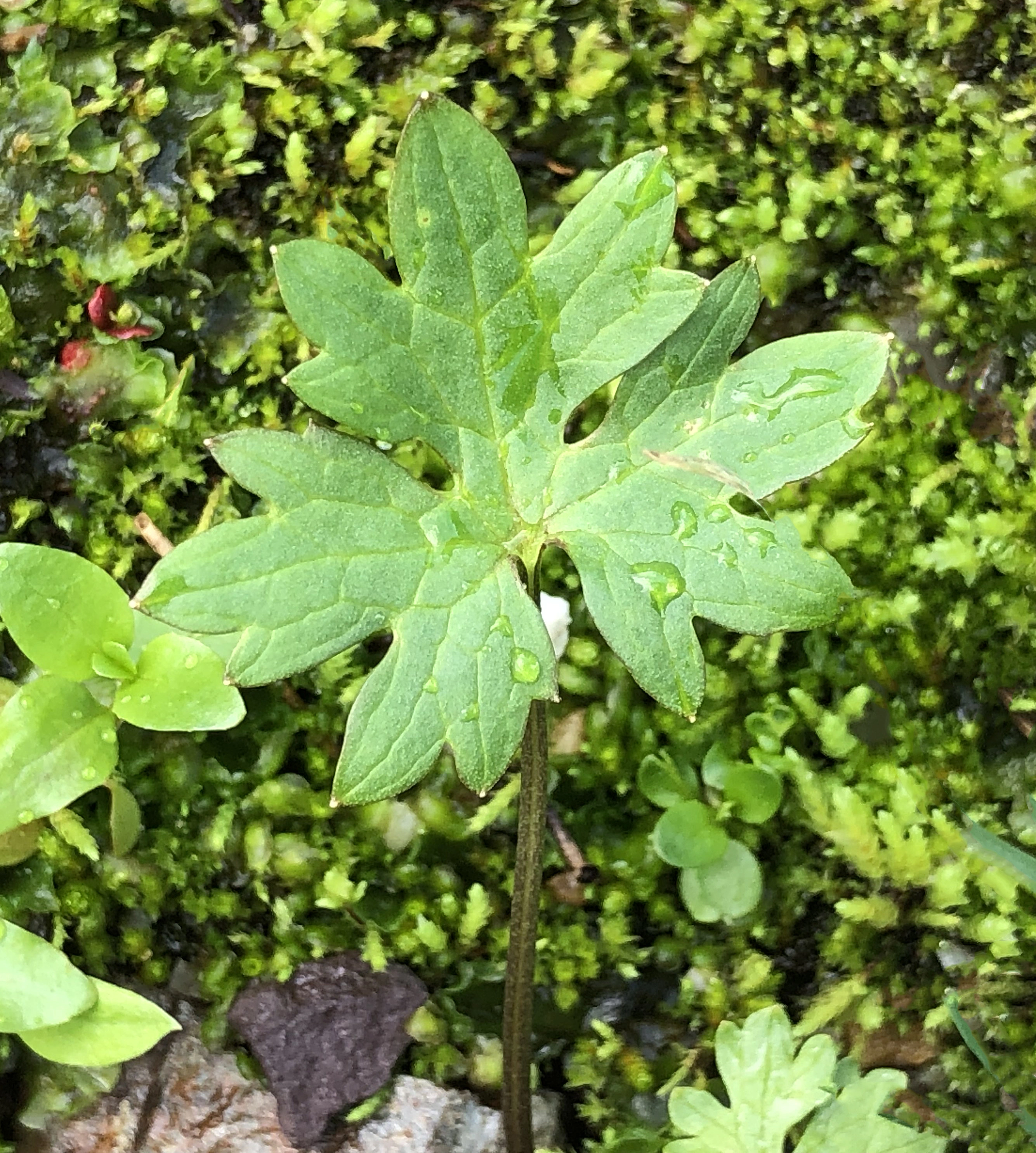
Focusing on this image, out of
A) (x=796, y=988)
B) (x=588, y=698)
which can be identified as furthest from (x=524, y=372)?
(x=796, y=988)

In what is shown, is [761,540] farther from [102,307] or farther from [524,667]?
[102,307]

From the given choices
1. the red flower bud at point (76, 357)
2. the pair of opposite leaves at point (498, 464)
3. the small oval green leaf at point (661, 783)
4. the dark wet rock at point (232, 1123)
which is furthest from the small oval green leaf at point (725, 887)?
the red flower bud at point (76, 357)

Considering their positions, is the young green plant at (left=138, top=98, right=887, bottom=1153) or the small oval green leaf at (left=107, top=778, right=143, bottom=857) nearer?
the young green plant at (left=138, top=98, right=887, bottom=1153)

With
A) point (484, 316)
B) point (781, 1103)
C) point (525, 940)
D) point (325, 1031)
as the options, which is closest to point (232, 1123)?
point (325, 1031)

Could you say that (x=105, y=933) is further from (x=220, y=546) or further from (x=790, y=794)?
(x=790, y=794)

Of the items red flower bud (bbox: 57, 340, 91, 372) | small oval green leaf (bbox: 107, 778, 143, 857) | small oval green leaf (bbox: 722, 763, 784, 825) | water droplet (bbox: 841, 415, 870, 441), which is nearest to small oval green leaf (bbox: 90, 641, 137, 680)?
small oval green leaf (bbox: 107, 778, 143, 857)

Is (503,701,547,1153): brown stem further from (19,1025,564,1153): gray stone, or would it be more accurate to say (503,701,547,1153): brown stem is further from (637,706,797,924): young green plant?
(637,706,797,924): young green plant

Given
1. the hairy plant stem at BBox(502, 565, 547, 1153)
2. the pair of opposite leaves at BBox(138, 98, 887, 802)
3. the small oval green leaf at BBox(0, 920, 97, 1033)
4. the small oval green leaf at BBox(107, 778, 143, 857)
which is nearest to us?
the pair of opposite leaves at BBox(138, 98, 887, 802)
